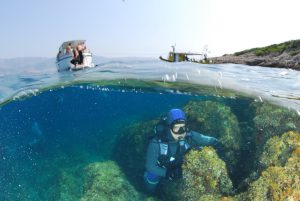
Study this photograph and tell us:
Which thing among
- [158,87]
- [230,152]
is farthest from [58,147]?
[230,152]

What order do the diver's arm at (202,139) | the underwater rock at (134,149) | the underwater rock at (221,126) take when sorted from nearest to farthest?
the diver's arm at (202,139) < the underwater rock at (134,149) < the underwater rock at (221,126)

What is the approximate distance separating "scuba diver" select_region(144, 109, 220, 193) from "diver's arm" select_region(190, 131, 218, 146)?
8 cm

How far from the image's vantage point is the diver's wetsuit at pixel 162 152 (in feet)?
32.0

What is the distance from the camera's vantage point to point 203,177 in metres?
9.84

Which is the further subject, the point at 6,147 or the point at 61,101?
the point at 61,101

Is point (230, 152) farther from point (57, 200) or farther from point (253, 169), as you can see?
point (57, 200)

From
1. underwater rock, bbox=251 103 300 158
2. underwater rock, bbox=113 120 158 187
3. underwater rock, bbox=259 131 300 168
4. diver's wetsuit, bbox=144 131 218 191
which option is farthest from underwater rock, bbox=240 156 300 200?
underwater rock, bbox=113 120 158 187

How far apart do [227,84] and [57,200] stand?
281 inches

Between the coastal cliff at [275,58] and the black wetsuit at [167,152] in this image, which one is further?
the coastal cliff at [275,58]

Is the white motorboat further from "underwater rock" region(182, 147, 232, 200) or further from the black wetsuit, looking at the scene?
"underwater rock" region(182, 147, 232, 200)

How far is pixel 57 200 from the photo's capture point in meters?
10.2

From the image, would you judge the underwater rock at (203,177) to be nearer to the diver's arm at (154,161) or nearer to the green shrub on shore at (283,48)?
the diver's arm at (154,161)

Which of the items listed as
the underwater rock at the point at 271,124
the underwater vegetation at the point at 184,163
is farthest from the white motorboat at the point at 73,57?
the underwater rock at the point at 271,124

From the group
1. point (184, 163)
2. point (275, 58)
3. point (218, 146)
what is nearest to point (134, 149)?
point (184, 163)
